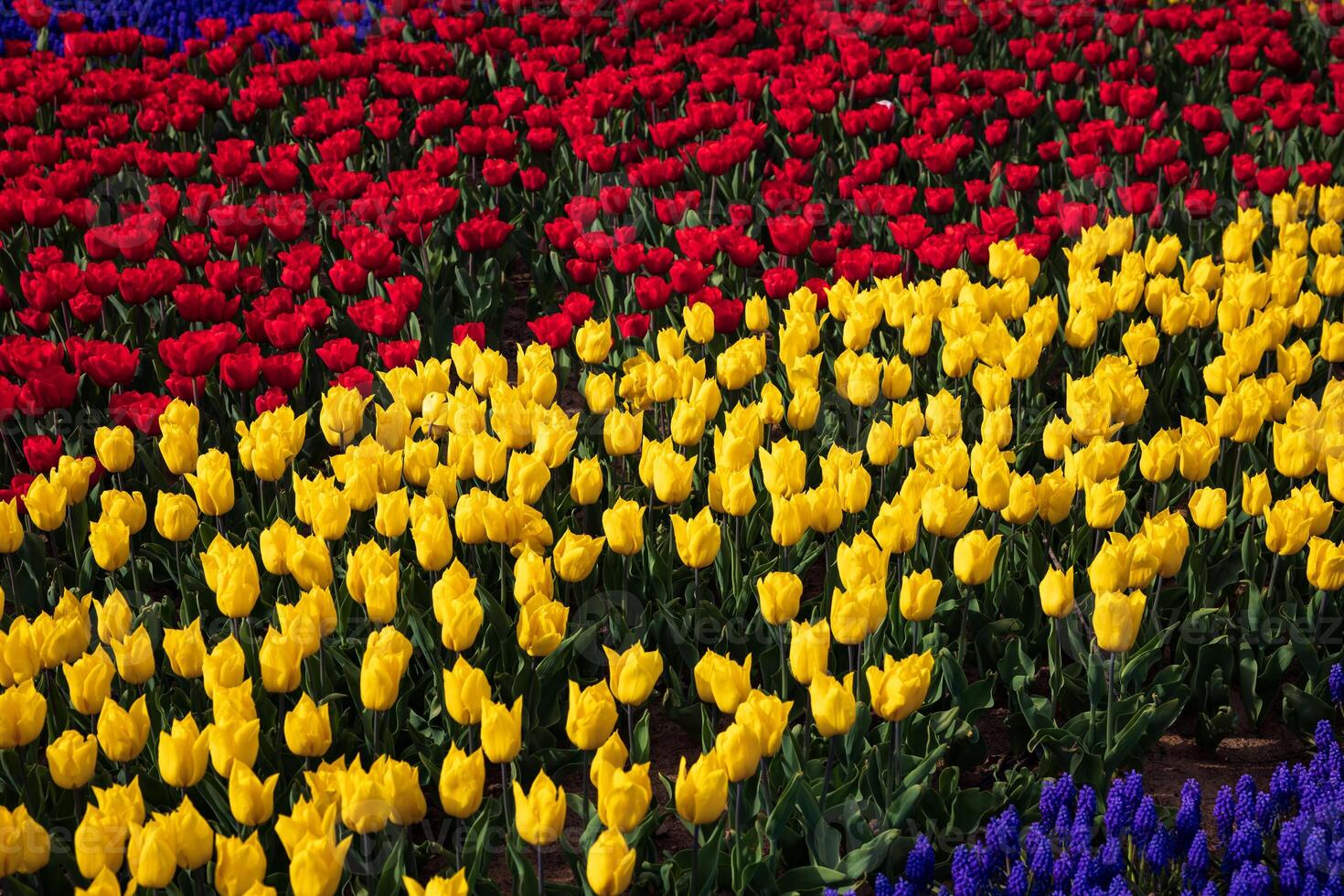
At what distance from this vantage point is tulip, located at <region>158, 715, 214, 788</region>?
280 centimetres

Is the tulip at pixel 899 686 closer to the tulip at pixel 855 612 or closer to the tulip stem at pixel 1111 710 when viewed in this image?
the tulip at pixel 855 612

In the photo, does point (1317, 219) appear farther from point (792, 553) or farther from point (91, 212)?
point (91, 212)

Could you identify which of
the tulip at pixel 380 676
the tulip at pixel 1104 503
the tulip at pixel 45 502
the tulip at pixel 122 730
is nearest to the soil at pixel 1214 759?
the tulip at pixel 1104 503

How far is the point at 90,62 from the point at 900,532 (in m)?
7.50

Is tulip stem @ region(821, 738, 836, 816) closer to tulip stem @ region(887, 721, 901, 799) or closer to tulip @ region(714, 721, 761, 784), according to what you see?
tulip stem @ region(887, 721, 901, 799)

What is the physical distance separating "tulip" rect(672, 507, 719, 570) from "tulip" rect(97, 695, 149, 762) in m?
1.26

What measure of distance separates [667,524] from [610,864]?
1823 mm

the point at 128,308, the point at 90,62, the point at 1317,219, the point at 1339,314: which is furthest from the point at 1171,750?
the point at 90,62

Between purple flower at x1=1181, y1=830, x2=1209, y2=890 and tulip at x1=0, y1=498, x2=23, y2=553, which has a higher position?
tulip at x1=0, y1=498, x2=23, y2=553

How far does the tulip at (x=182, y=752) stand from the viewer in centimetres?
280

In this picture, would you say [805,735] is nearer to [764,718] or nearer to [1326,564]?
[764,718]

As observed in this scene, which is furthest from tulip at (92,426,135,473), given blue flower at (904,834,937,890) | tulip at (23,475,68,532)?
blue flower at (904,834,937,890)

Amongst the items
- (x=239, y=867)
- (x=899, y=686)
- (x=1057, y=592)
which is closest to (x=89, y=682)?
(x=239, y=867)

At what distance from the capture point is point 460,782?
2.71 meters
